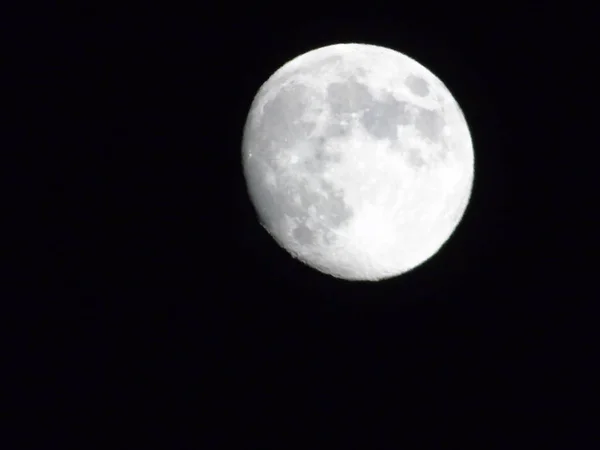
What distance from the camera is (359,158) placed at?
12.1ft

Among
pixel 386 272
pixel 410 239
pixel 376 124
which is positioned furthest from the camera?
pixel 386 272

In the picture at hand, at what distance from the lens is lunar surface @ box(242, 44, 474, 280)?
12.2 feet

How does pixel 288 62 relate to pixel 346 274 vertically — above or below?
above

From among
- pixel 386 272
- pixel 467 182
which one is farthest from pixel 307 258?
pixel 467 182

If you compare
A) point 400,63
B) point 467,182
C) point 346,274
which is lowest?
point 346,274

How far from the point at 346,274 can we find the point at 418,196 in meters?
0.86

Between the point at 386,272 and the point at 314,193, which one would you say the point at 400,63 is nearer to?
the point at 314,193

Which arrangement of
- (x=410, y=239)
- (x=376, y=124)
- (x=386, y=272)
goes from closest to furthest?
1. (x=376, y=124)
2. (x=410, y=239)
3. (x=386, y=272)

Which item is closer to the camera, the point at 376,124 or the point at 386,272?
the point at 376,124

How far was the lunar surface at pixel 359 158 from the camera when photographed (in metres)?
3.71

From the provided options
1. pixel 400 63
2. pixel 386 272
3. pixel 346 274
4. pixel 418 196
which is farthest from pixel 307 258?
pixel 400 63

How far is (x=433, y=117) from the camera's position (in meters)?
3.86

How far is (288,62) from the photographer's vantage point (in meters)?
4.29

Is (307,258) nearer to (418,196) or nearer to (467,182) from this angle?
(418,196)
